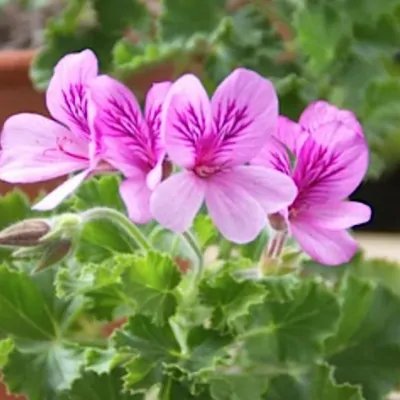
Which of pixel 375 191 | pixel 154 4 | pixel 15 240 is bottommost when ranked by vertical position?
pixel 375 191

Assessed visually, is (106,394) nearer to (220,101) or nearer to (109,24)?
(220,101)

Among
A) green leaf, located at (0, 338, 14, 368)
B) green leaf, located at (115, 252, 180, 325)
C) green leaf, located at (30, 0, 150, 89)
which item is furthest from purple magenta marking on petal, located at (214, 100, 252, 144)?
green leaf, located at (30, 0, 150, 89)

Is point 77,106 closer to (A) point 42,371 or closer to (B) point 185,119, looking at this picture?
(B) point 185,119

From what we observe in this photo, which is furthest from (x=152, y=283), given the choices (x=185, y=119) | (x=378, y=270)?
(x=378, y=270)

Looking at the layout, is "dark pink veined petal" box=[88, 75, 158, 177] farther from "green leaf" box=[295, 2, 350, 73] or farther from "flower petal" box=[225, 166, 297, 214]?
"green leaf" box=[295, 2, 350, 73]

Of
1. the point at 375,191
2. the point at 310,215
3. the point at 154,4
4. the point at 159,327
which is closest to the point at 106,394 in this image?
the point at 159,327

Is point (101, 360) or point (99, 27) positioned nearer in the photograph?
point (101, 360)
